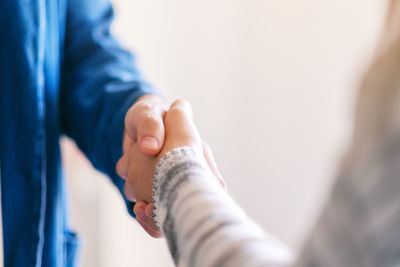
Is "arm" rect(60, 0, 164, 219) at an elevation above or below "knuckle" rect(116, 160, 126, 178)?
above

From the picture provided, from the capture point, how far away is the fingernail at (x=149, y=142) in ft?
1.33

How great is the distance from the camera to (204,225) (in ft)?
0.81

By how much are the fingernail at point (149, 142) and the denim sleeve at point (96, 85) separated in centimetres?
8

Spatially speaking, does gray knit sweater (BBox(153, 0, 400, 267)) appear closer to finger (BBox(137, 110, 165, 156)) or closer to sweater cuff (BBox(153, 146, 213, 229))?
sweater cuff (BBox(153, 146, 213, 229))

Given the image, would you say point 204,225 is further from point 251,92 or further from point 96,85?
point 251,92

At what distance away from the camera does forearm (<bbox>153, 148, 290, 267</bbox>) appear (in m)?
0.22

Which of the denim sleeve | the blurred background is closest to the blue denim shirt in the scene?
the denim sleeve

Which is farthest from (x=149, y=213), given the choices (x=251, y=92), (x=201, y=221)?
(x=251, y=92)

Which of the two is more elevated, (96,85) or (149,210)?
(96,85)

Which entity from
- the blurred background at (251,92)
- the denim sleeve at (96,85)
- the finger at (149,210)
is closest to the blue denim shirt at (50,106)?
the denim sleeve at (96,85)

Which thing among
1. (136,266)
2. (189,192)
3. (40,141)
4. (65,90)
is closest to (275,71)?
(136,266)

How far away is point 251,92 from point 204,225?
40.7 inches

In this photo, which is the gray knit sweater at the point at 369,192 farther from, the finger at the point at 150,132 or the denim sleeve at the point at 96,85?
the denim sleeve at the point at 96,85

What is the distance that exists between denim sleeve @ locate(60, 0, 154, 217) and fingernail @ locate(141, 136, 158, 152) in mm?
76
